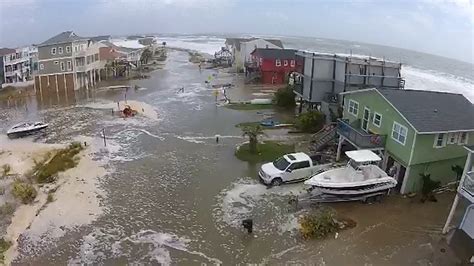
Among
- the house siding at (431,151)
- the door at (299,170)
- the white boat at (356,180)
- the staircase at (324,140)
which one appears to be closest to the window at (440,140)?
the house siding at (431,151)

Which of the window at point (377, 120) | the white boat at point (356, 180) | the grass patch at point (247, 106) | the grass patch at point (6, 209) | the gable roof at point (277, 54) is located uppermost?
the gable roof at point (277, 54)

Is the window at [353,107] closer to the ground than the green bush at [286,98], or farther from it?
farther from it

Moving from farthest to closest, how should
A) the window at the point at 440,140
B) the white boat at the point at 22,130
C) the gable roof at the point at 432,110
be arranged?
the white boat at the point at 22,130, the window at the point at 440,140, the gable roof at the point at 432,110

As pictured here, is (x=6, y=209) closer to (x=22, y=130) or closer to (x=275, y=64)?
(x=22, y=130)

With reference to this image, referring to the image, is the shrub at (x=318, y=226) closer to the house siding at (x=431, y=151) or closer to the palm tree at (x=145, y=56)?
the house siding at (x=431, y=151)

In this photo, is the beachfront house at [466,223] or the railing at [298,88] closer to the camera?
the beachfront house at [466,223]

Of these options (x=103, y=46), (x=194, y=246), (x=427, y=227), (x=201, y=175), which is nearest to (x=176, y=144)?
(x=201, y=175)

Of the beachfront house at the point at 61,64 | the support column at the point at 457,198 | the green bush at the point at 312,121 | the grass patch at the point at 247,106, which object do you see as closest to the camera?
the support column at the point at 457,198

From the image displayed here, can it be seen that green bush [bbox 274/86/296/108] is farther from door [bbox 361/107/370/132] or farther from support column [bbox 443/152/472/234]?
support column [bbox 443/152/472/234]
